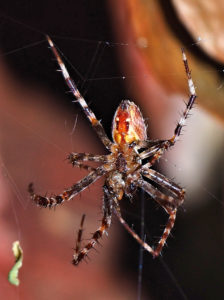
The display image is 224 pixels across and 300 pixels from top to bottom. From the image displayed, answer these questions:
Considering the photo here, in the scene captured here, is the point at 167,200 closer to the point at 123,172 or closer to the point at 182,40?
the point at 123,172

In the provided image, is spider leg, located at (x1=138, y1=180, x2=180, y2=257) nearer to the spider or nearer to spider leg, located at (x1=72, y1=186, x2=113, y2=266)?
the spider

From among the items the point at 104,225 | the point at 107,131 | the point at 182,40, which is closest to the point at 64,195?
the point at 104,225

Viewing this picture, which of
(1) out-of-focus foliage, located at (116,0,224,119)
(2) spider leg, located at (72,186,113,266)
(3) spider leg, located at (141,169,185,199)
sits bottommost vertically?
(2) spider leg, located at (72,186,113,266)

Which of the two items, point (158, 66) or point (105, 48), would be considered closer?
point (158, 66)

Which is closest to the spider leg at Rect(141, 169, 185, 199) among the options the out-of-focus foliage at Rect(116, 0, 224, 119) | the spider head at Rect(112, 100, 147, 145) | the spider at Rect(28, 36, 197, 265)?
the spider at Rect(28, 36, 197, 265)

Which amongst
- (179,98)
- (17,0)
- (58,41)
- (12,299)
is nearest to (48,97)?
(58,41)

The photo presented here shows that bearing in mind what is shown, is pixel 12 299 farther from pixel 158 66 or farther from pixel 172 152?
pixel 158 66

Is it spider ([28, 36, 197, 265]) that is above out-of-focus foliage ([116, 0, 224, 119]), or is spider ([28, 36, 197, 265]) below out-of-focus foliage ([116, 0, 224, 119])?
below
